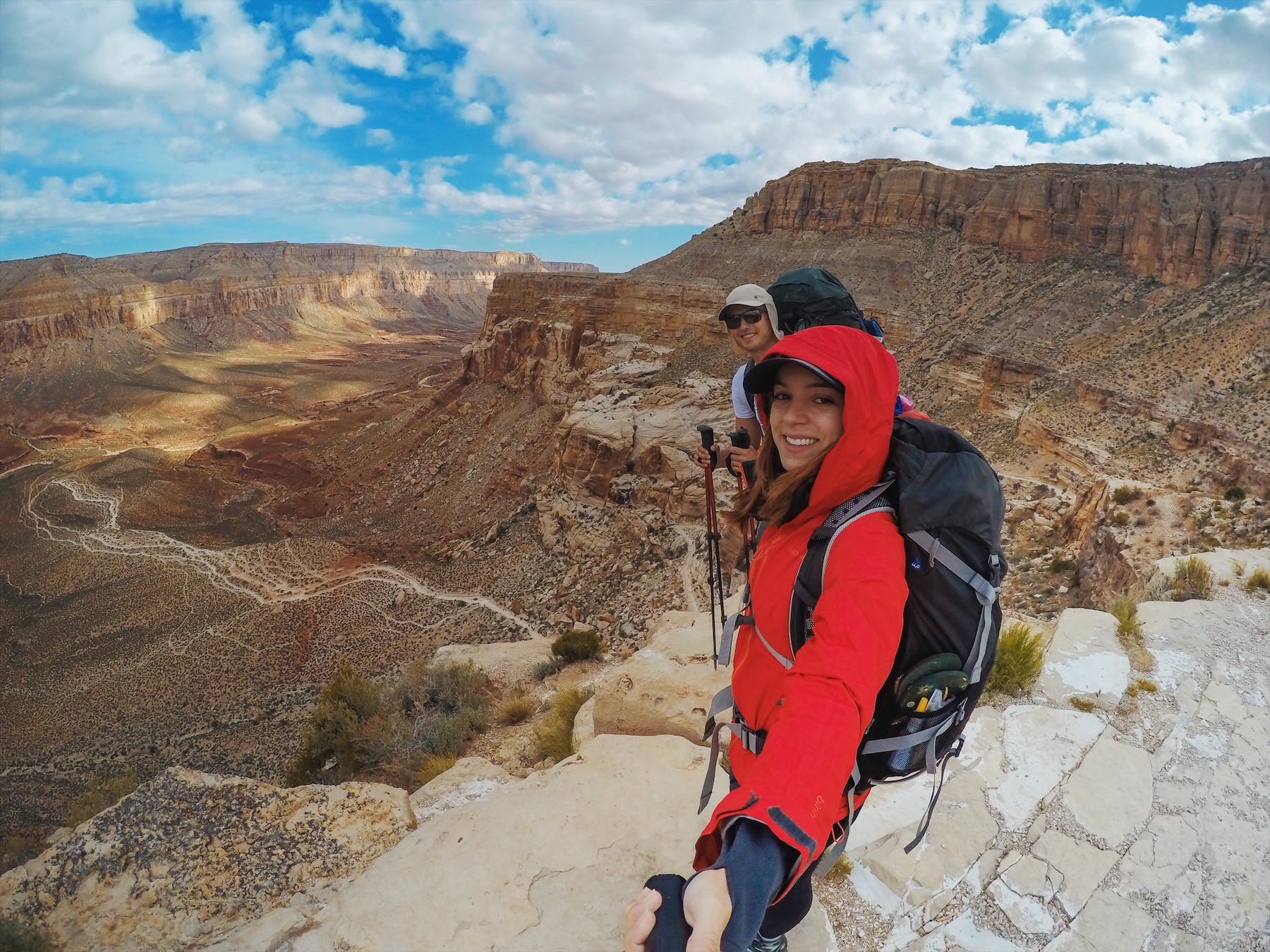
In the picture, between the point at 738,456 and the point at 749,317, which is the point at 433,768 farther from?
the point at 749,317

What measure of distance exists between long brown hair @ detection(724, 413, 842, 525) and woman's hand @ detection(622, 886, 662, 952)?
1014mm

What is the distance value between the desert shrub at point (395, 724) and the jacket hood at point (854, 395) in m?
6.68

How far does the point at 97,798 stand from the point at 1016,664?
11725 millimetres

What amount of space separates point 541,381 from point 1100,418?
2121 centimetres

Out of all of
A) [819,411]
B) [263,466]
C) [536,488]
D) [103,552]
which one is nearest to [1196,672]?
[819,411]

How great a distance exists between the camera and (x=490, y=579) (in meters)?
19.0

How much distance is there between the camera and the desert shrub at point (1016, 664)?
459cm

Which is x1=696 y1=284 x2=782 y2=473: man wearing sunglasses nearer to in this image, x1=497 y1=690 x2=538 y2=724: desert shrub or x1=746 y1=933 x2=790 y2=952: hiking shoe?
x1=746 y1=933 x2=790 y2=952: hiking shoe

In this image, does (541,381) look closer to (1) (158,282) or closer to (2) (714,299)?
(2) (714,299)

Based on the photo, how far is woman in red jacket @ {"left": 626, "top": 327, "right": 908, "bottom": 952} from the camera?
121 cm

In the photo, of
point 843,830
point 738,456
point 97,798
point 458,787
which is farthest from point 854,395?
point 97,798

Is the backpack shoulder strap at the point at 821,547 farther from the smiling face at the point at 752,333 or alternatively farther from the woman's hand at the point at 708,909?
the smiling face at the point at 752,333

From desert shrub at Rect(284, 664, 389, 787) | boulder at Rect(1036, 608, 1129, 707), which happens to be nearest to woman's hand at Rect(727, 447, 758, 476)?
boulder at Rect(1036, 608, 1129, 707)

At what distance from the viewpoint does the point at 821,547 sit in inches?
65.3
